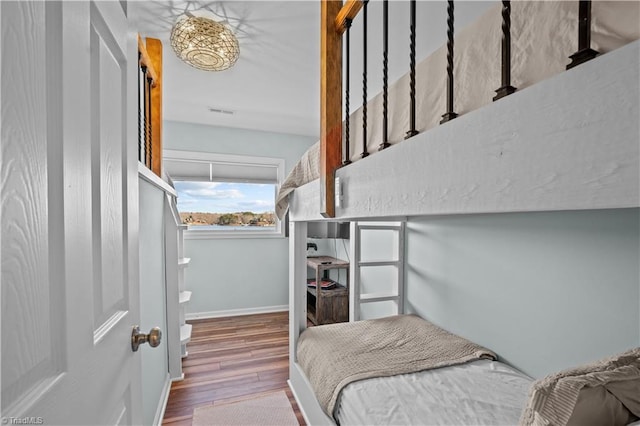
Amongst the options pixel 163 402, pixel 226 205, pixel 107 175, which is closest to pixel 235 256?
pixel 226 205

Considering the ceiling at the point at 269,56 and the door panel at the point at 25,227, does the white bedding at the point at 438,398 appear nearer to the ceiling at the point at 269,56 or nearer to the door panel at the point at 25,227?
the door panel at the point at 25,227

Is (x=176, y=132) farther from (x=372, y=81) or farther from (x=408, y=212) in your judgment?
(x=408, y=212)

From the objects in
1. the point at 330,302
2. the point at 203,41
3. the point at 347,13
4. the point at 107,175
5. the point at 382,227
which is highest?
the point at 203,41

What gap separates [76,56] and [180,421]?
2.08 metres

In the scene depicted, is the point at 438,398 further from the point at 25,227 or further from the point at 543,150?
the point at 25,227

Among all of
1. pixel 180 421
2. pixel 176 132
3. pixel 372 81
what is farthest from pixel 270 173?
pixel 180 421

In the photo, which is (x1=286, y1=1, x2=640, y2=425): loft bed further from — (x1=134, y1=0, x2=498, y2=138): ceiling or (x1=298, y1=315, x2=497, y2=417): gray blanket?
(x1=134, y1=0, x2=498, y2=138): ceiling

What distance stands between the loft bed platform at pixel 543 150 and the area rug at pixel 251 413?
1.74 meters

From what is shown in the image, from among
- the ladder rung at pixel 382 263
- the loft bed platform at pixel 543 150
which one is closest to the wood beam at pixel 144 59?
the loft bed platform at pixel 543 150

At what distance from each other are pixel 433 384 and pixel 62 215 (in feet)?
4.96

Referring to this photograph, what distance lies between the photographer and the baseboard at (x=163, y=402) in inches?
66.4

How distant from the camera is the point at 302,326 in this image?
81.4 inches

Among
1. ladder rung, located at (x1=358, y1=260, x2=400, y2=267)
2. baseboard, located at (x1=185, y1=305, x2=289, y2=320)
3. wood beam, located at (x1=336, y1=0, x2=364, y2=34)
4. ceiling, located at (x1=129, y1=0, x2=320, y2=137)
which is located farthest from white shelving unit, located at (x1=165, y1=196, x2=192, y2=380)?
wood beam, located at (x1=336, y1=0, x2=364, y2=34)

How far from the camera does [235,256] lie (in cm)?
363
